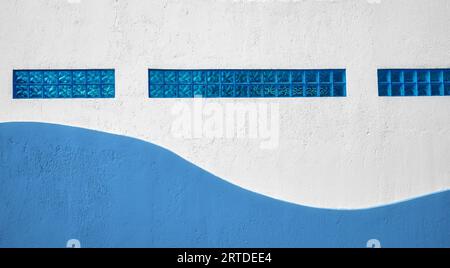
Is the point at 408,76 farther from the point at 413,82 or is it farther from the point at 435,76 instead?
the point at 435,76

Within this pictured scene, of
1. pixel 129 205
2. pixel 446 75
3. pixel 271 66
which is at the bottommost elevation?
pixel 129 205

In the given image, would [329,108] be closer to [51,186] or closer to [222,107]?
[222,107]

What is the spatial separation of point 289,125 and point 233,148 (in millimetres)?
952

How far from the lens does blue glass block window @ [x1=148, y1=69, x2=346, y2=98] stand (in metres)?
8.93

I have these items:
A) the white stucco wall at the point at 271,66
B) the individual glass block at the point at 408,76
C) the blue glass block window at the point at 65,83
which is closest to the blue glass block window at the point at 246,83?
the white stucco wall at the point at 271,66

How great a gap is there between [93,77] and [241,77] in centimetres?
234

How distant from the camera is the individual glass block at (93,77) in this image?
350 inches

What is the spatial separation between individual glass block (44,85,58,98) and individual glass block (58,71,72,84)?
0.43ft

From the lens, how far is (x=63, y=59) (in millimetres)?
8836

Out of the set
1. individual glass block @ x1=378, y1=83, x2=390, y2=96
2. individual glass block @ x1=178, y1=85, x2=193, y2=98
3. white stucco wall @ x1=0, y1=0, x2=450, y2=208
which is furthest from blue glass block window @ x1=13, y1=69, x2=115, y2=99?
individual glass block @ x1=378, y1=83, x2=390, y2=96

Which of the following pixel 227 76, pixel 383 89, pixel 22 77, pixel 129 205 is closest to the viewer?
pixel 129 205

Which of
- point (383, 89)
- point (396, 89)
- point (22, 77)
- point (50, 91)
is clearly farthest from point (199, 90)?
point (396, 89)

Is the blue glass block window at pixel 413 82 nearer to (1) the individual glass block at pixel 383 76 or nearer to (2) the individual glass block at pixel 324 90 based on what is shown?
(1) the individual glass block at pixel 383 76

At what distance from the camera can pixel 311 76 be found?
9.07 metres
